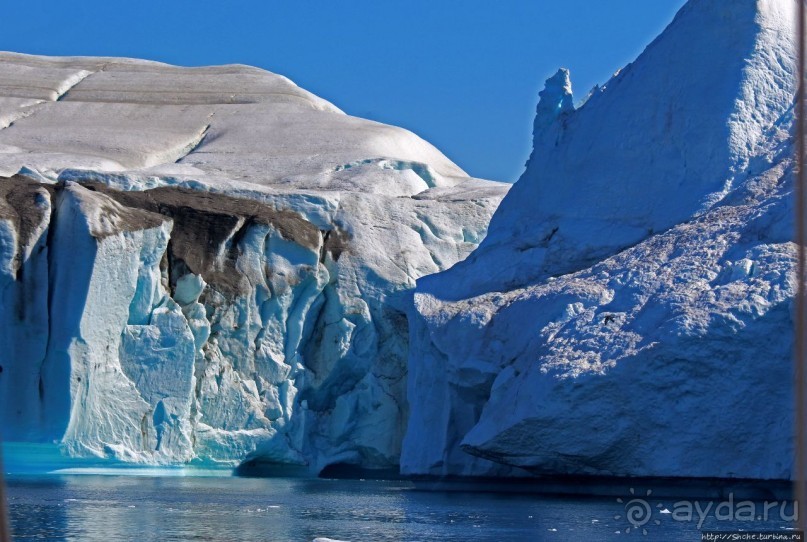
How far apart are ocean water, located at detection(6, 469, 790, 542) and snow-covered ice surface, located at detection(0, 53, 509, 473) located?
1586 mm

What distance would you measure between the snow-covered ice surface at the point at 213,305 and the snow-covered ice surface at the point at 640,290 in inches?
121

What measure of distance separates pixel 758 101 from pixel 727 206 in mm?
2341

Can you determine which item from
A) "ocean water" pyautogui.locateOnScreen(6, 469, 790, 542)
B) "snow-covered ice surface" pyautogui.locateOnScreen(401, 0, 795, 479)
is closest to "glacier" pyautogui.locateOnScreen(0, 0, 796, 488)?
"snow-covered ice surface" pyautogui.locateOnScreen(401, 0, 795, 479)

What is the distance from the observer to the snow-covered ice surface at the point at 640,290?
1572 cm

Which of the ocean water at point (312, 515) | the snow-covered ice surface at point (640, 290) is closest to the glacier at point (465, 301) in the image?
the snow-covered ice surface at point (640, 290)

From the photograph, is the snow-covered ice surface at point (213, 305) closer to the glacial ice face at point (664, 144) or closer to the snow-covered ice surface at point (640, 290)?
the snow-covered ice surface at point (640, 290)

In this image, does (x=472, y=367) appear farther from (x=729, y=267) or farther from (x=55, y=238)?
(x=55, y=238)

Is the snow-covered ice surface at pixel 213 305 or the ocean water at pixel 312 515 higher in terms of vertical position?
the snow-covered ice surface at pixel 213 305

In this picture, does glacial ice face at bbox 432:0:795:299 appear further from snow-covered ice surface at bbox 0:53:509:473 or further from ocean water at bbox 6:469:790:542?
ocean water at bbox 6:469:790:542

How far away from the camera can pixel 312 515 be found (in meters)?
15.1

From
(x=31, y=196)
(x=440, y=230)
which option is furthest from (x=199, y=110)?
(x=31, y=196)

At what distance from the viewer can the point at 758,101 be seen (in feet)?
65.1

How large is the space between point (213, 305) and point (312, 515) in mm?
8436

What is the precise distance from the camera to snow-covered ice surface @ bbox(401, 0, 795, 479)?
15719 millimetres
